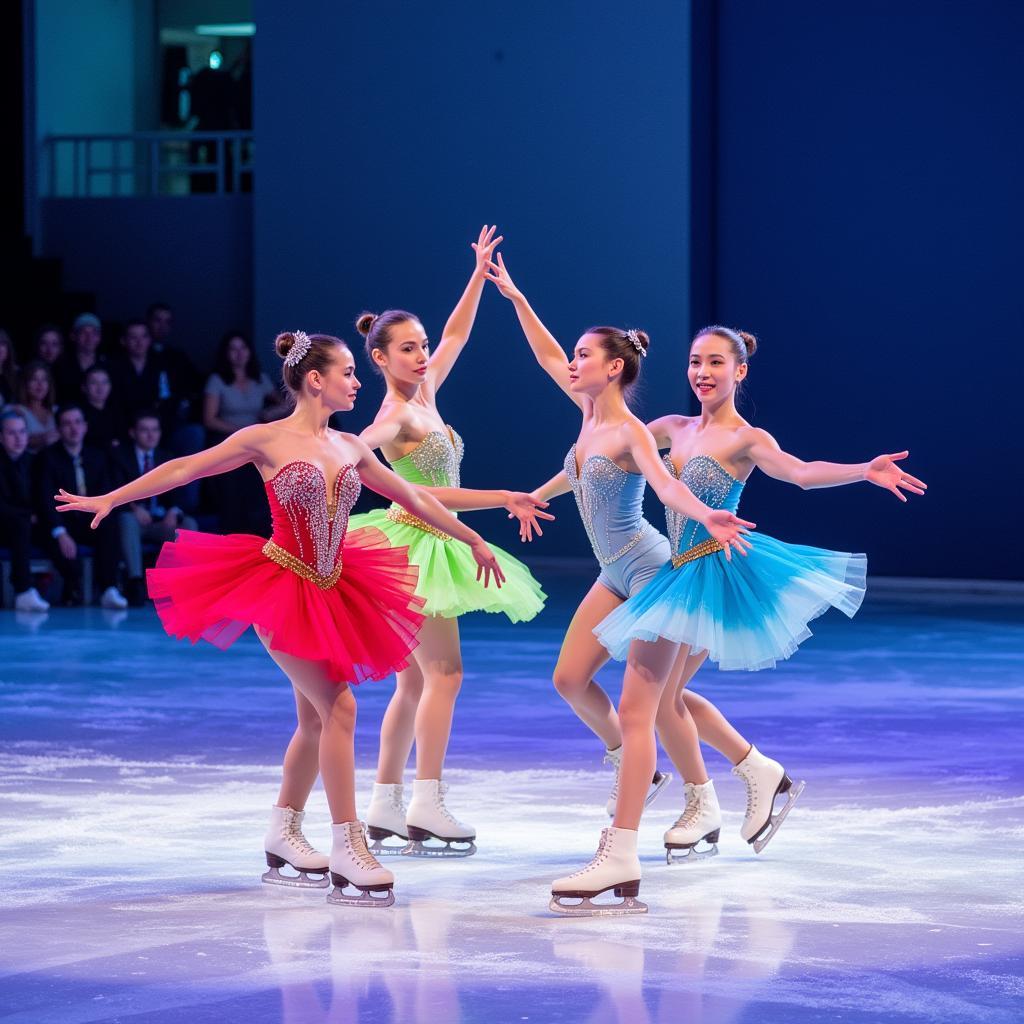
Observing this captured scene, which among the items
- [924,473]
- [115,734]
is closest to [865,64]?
[924,473]

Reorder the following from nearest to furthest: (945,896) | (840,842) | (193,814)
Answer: (945,896), (840,842), (193,814)

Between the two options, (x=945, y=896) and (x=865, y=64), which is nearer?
(x=945, y=896)

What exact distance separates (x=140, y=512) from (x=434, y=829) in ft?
21.4

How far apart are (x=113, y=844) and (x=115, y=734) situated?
66.9 inches

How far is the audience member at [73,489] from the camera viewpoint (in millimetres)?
10117

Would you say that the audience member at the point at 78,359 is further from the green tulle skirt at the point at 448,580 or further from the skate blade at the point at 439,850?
the skate blade at the point at 439,850

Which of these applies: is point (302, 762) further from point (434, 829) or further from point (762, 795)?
point (762, 795)

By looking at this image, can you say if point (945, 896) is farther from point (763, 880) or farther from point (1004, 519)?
point (1004, 519)

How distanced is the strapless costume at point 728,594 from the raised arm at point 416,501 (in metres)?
0.31

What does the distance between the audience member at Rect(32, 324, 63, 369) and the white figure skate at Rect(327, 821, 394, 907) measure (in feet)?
25.8

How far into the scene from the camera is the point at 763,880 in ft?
13.7

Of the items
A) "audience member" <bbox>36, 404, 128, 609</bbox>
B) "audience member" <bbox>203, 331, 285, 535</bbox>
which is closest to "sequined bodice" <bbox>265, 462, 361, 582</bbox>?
"audience member" <bbox>36, 404, 128, 609</bbox>

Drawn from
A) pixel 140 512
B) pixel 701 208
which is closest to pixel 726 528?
pixel 140 512

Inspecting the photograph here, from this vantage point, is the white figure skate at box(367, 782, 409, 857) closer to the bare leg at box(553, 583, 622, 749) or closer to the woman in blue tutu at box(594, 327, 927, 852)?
the bare leg at box(553, 583, 622, 749)
